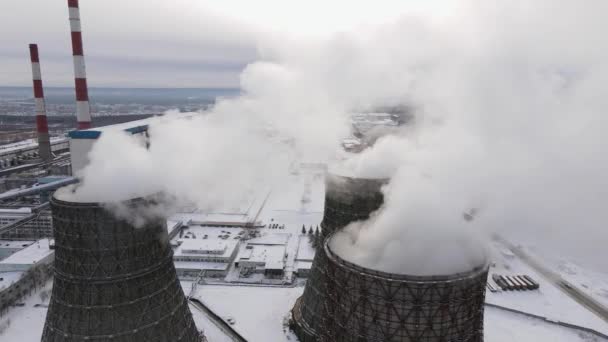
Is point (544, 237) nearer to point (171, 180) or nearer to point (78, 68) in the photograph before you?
Answer: point (171, 180)

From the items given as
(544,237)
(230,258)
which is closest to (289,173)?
(230,258)

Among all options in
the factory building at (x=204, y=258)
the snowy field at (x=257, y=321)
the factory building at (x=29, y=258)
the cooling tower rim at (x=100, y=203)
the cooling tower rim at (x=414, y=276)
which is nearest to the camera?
the cooling tower rim at (x=414, y=276)

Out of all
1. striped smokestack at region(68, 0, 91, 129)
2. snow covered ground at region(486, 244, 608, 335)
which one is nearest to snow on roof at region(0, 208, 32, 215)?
striped smokestack at region(68, 0, 91, 129)

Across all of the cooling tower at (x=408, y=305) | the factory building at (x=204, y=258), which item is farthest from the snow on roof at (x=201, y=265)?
the cooling tower at (x=408, y=305)

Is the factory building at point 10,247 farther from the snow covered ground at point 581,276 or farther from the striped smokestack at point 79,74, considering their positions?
the snow covered ground at point 581,276

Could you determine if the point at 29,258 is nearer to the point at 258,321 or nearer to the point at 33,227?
the point at 33,227

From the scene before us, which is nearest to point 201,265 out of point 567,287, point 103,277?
point 103,277

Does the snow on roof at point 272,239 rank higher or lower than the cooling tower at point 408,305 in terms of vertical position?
lower

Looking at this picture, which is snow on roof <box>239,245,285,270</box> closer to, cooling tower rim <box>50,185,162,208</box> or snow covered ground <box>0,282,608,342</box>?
snow covered ground <box>0,282,608,342</box>
